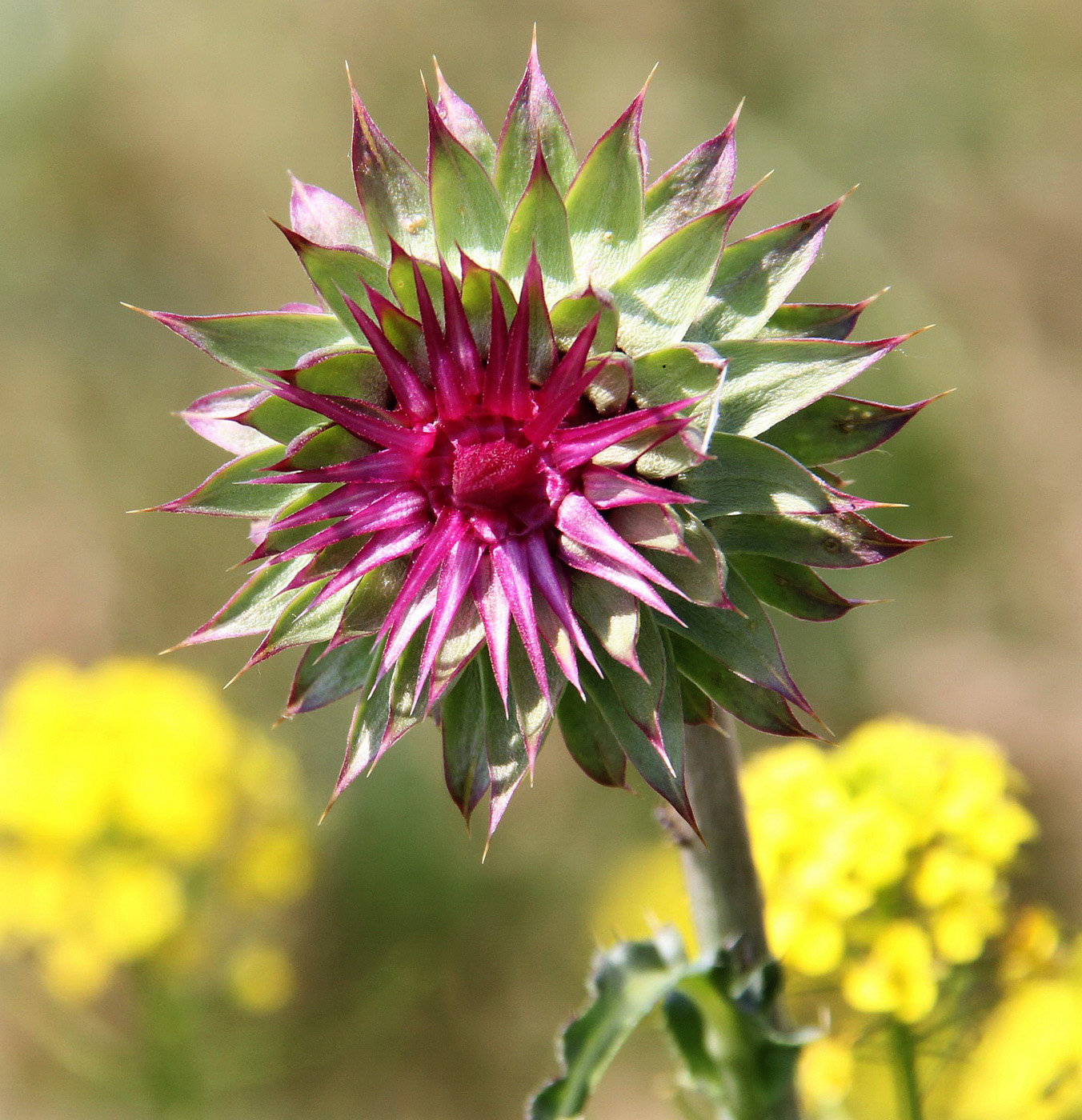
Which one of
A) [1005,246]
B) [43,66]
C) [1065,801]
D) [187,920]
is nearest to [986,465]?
[1005,246]

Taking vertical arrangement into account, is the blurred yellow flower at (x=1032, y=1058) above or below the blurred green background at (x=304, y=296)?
below

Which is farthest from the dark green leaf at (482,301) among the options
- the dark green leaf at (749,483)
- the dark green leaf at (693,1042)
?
the dark green leaf at (693,1042)

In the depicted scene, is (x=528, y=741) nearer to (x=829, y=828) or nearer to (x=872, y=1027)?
(x=829, y=828)

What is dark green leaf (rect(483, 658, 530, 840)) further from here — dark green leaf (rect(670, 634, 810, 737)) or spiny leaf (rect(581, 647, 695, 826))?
dark green leaf (rect(670, 634, 810, 737))

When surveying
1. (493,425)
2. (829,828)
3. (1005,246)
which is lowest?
(829,828)

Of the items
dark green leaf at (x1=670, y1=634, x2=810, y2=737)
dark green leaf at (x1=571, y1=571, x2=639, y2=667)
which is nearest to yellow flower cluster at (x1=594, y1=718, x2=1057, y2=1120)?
dark green leaf at (x1=670, y1=634, x2=810, y2=737)

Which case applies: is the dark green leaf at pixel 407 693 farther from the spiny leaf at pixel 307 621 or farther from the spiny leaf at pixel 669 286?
the spiny leaf at pixel 669 286
